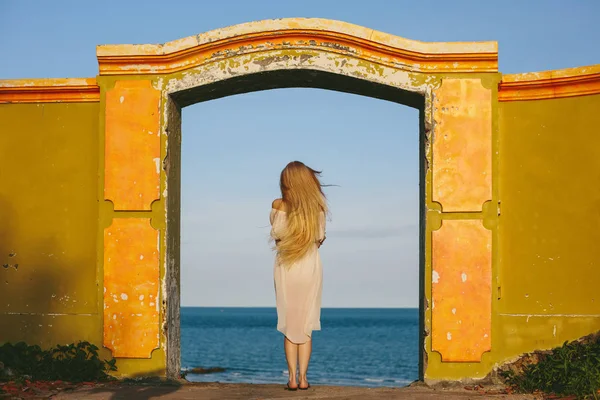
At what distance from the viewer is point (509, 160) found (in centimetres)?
728

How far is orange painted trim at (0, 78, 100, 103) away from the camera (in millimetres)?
7543

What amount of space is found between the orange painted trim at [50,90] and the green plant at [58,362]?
219 centimetres

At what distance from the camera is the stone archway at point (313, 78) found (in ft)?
23.2

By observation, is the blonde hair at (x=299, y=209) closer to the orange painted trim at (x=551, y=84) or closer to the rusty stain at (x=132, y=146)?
the rusty stain at (x=132, y=146)

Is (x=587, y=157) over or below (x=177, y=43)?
below

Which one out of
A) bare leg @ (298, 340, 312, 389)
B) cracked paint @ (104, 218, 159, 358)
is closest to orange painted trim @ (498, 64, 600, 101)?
bare leg @ (298, 340, 312, 389)

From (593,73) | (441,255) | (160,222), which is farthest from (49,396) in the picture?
(593,73)

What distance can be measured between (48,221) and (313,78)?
271 centimetres

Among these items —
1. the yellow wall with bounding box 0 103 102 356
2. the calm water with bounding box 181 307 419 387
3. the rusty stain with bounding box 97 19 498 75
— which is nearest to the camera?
the rusty stain with bounding box 97 19 498 75

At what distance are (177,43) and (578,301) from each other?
4.08m

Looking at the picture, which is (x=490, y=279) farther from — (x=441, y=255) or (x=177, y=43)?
(x=177, y=43)

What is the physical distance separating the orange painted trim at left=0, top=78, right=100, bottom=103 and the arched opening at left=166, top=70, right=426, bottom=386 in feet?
2.53

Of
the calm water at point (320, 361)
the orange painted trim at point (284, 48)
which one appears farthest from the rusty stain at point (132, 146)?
the calm water at point (320, 361)

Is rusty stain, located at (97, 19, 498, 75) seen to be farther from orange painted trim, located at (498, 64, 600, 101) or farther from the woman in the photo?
the woman
